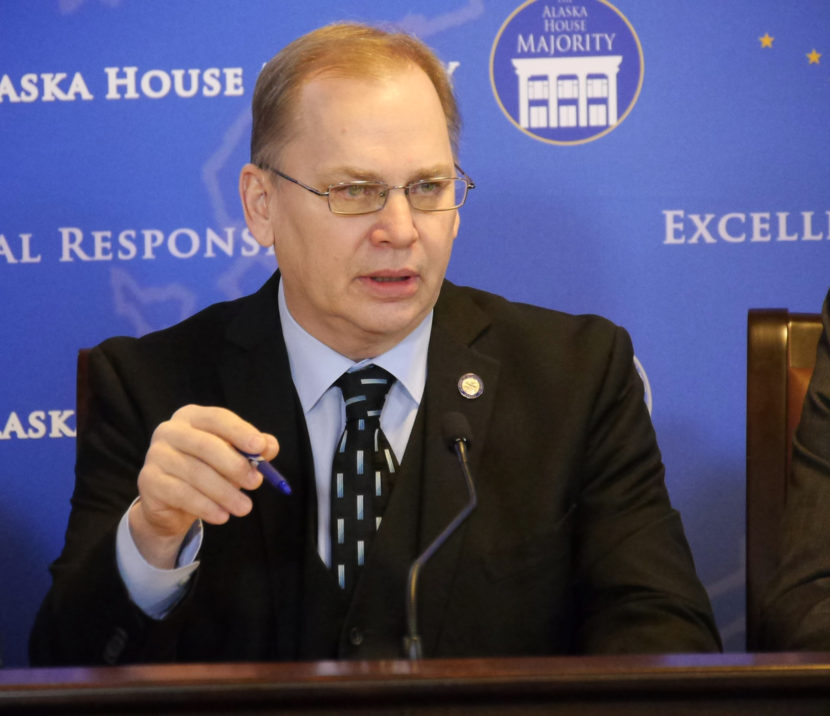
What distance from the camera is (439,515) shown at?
5.61 feet

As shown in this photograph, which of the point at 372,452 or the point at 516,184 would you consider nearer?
the point at 372,452

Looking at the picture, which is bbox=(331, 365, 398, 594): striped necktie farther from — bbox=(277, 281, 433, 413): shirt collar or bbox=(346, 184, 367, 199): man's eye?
bbox=(346, 184, 367, 199): man's eye

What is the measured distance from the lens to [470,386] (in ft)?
6.07

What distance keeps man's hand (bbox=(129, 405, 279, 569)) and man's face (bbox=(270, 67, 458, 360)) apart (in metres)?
0.40

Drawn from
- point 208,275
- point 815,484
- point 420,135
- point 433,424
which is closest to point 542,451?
point 433,424

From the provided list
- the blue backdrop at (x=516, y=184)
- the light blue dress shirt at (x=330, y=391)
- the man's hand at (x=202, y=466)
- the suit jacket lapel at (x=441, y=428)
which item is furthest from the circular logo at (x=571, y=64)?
the man's hand at (x=202, y=466)

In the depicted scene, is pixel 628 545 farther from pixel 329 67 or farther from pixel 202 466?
pixel 329 67

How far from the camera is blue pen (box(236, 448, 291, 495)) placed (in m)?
1.27

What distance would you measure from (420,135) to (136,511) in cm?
75

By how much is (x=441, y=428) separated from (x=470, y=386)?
264 mm

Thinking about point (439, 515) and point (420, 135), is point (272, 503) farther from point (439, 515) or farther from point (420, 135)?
point (420, 135)

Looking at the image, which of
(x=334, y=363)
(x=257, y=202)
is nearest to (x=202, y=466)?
(x=334, y=363)

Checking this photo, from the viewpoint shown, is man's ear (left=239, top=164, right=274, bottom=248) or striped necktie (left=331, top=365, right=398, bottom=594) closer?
striped necktie (left=331, top=365, right=398, bottom=594)

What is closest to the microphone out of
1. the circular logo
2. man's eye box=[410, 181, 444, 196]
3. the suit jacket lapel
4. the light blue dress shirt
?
the suit jacket lapel
